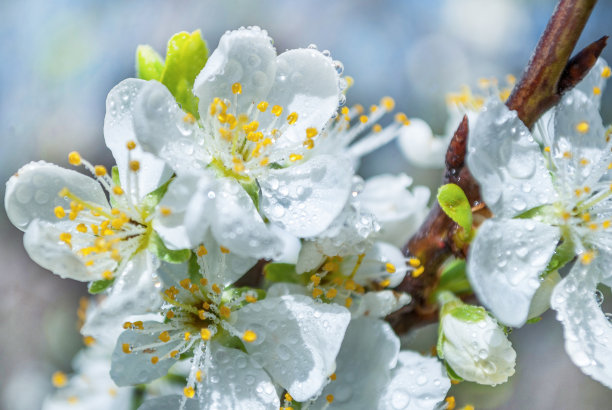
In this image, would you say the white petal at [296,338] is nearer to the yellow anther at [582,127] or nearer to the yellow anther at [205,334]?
the yellow anther at [205,334]

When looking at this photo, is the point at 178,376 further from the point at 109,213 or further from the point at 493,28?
the point at 493,28

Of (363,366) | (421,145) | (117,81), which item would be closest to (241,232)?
(363,366)

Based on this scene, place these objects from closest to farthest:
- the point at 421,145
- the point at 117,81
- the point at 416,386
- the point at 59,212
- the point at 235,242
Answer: the point at 235,242, the point at 59,212, the point at 416,386, the point at 421,145, the point at 117,81

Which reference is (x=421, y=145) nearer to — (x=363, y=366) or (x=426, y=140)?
(x=426, y=140)

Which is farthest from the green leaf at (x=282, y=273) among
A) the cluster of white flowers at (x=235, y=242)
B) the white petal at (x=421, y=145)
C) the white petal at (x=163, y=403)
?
the white petal at (x=421, y=145)

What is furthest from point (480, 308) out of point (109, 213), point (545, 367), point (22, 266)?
point (22, 266)

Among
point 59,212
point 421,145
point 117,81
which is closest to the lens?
point 59,212
